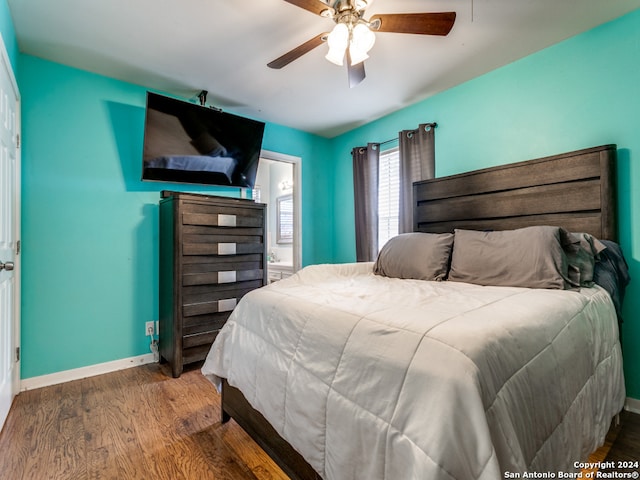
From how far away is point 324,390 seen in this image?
1.04m

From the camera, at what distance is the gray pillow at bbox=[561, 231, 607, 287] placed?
1714mm

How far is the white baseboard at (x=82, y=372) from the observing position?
2.22m

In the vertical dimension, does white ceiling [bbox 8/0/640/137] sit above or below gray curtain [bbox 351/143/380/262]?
above

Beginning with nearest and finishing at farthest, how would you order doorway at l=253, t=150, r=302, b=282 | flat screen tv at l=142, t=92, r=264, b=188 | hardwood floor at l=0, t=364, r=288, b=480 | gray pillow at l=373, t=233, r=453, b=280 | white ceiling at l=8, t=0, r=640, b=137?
1. hardwood floor at l=0, t=364, r=288, b=480
2. white ceiling at l=8, t=0, r=640, b=137
3. gray pillow at l=373, t=233, r=453, b=280
4. flat screen tv at l=142, t=92, r=264, b=188
5. doorway at l=253, t=150, r=302, b=282

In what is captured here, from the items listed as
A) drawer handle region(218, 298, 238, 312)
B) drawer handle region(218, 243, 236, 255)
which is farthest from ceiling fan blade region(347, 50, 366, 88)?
drawer handle region(218, 298, 238, 312)

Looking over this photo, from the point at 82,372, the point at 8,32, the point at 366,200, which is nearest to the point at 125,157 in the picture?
the point at 8,32

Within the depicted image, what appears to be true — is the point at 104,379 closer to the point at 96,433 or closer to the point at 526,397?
the point at 96,433

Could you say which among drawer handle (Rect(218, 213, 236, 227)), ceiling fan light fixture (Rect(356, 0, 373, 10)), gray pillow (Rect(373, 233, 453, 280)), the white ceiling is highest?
the white ceiling

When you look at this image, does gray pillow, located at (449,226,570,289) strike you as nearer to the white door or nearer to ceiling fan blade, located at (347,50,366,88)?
ceiling fan blade, located at (347,50,366,88)

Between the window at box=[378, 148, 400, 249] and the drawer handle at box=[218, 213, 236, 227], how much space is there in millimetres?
1620

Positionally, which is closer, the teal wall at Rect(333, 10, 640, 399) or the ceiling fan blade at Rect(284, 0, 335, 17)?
the ceiling fan blade at Rect(284, 0, 335, 17)

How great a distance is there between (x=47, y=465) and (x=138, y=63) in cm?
259

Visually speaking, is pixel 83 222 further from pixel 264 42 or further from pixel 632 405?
pixel 632 405

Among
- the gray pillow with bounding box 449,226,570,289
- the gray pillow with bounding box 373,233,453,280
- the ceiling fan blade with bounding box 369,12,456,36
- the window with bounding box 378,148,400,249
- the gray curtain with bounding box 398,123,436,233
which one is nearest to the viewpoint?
the ceiling fan blade with bounding box 369,12,456,36
